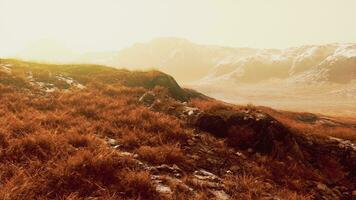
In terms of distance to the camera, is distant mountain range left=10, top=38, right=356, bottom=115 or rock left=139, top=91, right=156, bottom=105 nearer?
rock left=139, top=91, right=156, bottom=105

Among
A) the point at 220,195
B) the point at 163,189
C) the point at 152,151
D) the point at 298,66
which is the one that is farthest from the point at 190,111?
the point at 298,66

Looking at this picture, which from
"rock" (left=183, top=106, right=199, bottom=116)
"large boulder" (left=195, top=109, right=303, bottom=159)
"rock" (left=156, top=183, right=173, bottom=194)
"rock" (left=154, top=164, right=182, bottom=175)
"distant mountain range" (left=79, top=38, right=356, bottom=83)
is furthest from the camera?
"distant mountain range" (left=79, top=38, right=356, bottom=83)

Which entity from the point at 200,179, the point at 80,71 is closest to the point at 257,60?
the point at 80,71

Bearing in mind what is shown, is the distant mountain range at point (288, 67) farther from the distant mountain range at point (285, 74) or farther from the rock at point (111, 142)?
the rock at point (111, 142)

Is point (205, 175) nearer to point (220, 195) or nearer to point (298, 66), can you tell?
point (220, 195)

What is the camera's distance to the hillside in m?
5.80

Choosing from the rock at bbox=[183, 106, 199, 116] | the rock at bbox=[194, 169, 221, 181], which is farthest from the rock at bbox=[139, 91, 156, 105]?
the rock at bbox=[194, 169, 221, 181]

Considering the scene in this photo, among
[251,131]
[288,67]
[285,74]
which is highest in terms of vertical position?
[288,67]

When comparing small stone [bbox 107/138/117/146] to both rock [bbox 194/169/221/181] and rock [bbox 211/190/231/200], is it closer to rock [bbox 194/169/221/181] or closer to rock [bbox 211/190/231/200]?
→ rock [bbox 194/169/221/181]

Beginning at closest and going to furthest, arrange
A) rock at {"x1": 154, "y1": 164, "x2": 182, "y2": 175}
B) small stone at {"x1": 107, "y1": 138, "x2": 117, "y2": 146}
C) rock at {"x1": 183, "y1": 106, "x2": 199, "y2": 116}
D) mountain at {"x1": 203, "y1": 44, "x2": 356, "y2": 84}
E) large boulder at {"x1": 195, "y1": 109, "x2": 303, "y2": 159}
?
rock at {"x1": 154, "y1": 164, "x2": 182, "y2": 175}, small stone at {"x1": 107, "y1": 138, "x2": 117, "y2": 146}, large boulder at {"x1": 195, "y1": 109, "x2": 303, "y2": 159}, rock at {"x1": 183, "y1": 106, "x2": 199, "y2": 116}, mountain at {"x1": 203, "y1": 44, "x2": 356, "y2": 84}

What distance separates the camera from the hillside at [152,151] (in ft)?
19.0

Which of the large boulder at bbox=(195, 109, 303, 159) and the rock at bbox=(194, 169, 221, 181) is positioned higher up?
the large boulder at bbox=(195, 109, 303, 159)

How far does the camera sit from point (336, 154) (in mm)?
11375

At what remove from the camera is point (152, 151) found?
7.68 meters
